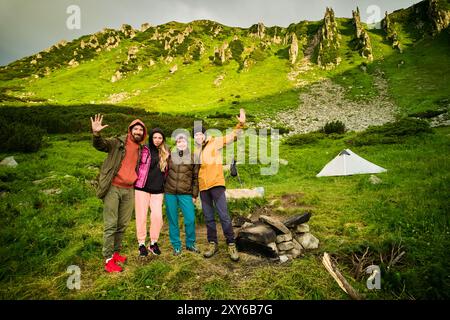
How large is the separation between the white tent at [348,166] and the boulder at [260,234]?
8.59 metres

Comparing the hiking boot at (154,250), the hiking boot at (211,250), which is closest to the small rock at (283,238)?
the hiking boot at (211,250)

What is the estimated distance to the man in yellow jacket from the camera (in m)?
6.05

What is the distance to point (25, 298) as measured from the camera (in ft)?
15.1

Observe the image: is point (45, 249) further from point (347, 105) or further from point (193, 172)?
point (347, 105)

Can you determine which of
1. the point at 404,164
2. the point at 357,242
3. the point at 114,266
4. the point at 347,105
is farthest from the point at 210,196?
the point at 347,105

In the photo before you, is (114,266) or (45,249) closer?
(114,266)

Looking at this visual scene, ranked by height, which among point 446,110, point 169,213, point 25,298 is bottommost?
point 25,298

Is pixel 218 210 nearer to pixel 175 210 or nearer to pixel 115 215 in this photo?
pixel 175 210

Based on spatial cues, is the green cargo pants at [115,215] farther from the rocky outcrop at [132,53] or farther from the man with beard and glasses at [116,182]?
the rocky outcrop at [132,53]

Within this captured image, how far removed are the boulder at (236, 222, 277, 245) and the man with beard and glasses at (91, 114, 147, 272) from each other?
2.47 meters

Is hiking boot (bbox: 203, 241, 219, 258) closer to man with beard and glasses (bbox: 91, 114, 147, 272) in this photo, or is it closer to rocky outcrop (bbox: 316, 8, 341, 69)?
man with beard and glasses (bbox: 91, 114, 147, 272)

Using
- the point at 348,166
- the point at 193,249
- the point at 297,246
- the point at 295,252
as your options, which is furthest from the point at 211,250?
the point at 348,166

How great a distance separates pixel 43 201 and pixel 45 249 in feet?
12.8

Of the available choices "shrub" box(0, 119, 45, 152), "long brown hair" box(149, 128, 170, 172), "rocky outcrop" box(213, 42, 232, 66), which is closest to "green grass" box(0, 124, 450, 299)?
"long brown hair" box(149, 128, 170, 172)
